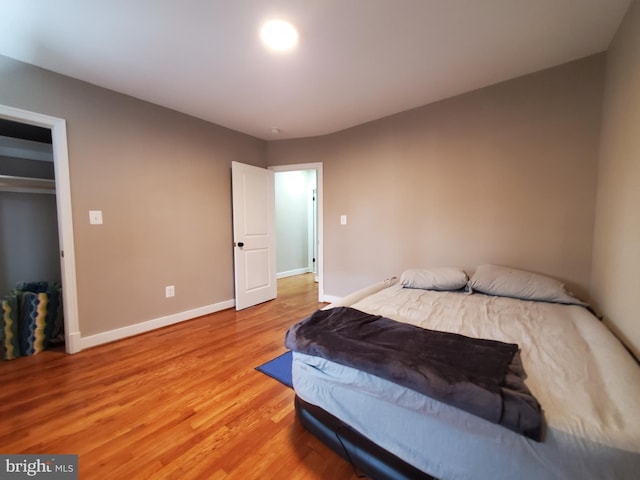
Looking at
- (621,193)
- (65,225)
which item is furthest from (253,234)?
(621,193)

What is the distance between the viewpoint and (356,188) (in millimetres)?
3373

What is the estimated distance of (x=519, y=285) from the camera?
2049mm

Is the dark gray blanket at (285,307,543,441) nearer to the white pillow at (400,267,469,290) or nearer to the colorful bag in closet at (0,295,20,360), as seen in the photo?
the white pillow at (400,267,469,290)

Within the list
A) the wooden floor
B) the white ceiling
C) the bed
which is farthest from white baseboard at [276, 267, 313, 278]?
the bed

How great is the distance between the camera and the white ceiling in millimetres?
1505

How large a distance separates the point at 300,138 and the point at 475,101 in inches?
85.4

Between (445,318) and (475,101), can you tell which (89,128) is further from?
(475,101)

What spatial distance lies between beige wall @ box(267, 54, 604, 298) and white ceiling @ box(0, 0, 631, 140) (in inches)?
8.7

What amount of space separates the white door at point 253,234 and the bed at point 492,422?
6.81 feet

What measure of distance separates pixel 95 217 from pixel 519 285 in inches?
146

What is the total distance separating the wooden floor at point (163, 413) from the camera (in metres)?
1.24

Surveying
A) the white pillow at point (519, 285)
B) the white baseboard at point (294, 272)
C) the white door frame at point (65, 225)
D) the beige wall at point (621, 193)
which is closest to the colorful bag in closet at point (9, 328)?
the white door frame at point (65, 225)

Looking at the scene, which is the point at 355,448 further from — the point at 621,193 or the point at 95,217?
the point at 95,217

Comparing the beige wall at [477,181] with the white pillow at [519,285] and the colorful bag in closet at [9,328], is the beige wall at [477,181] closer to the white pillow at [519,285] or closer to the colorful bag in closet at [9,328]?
the white pillow at [519,285]
